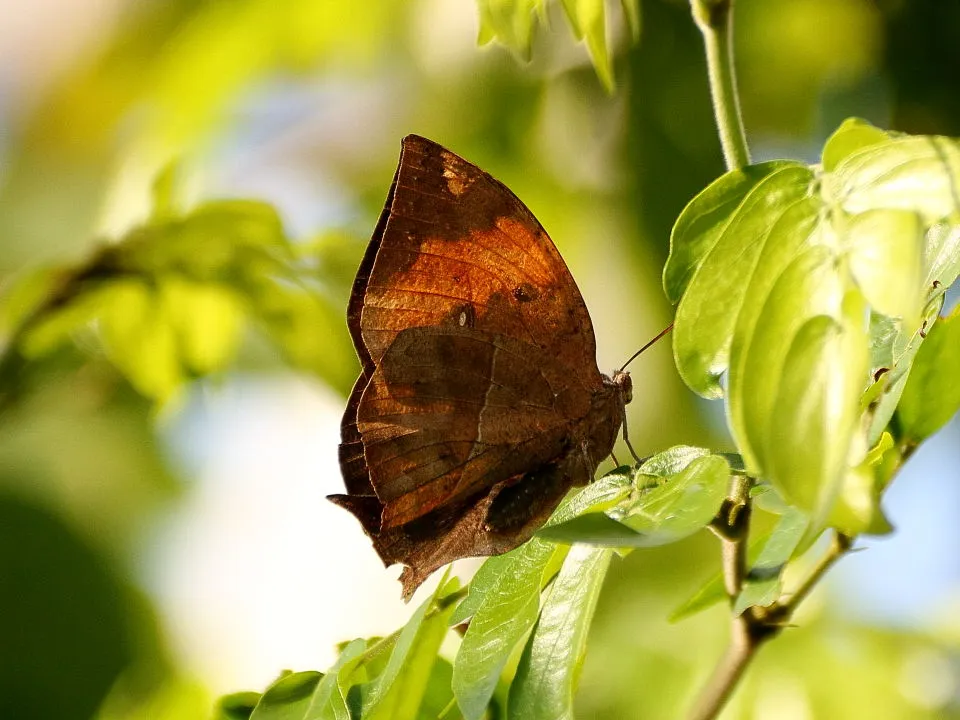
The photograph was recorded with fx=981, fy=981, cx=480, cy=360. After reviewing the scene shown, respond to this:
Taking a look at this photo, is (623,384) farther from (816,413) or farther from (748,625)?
(816,413)

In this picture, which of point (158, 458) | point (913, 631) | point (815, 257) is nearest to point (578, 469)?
point (815, 257)

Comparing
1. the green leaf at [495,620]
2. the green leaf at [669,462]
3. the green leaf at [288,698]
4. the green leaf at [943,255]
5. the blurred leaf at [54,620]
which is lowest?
the blurred leaf at [54,620]

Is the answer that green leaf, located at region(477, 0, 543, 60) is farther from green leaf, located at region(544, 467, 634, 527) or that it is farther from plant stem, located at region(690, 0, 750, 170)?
green leaf, located at region(544, 467, 634, 527)

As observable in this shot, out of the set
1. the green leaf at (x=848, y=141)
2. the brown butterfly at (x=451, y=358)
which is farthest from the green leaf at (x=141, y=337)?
the green leaf at (x=848, y=141)

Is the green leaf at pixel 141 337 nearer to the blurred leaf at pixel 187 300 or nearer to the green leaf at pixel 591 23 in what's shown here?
the blurred leaf at pixel 187 300

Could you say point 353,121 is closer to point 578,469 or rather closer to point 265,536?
point 265,536

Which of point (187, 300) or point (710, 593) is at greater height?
point (187, 300)

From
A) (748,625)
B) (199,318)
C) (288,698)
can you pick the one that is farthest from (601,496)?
(199,318)
